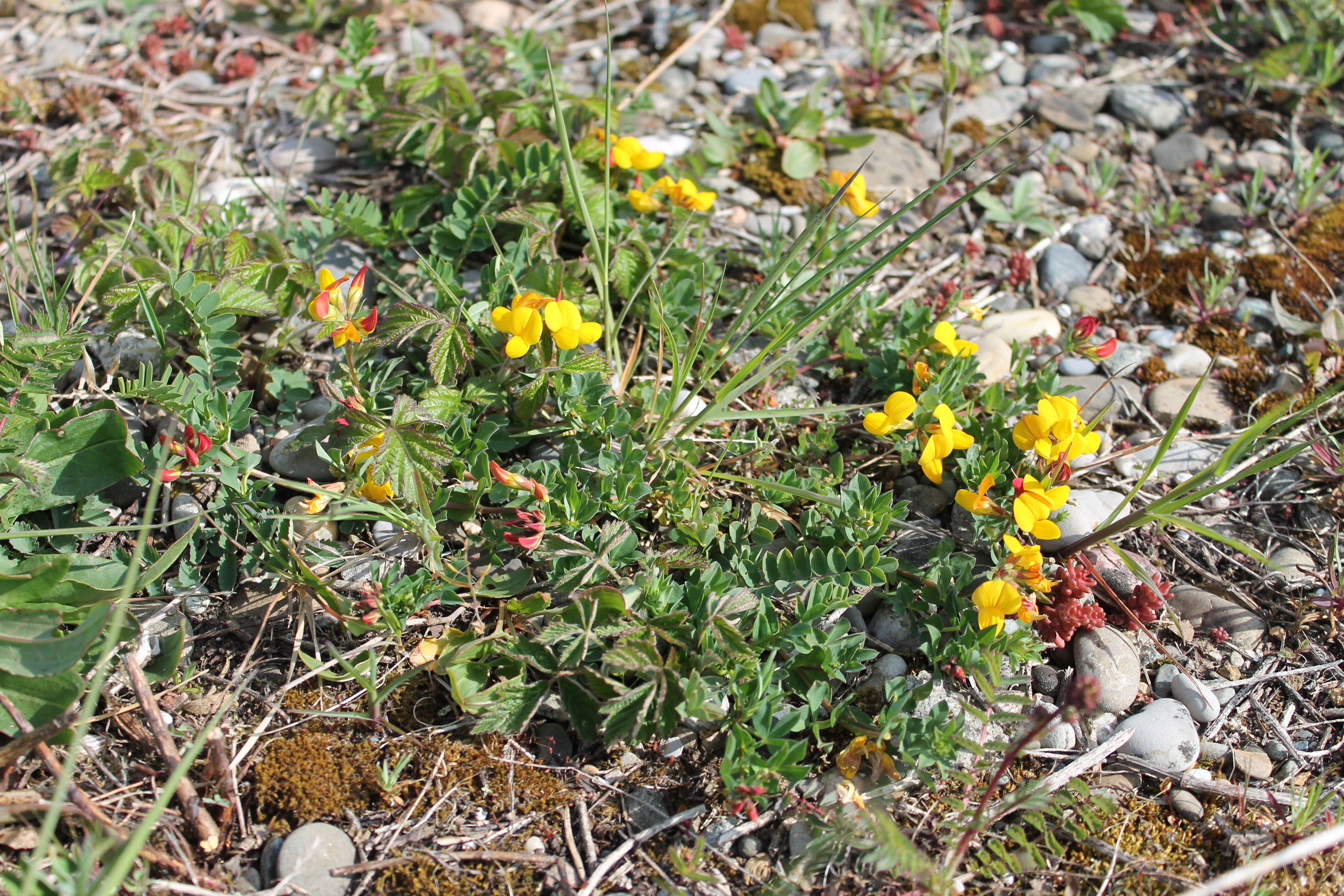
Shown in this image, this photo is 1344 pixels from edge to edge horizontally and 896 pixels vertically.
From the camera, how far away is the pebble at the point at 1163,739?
255 centimetres

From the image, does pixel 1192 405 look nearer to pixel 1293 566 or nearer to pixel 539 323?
pixel 1293 566

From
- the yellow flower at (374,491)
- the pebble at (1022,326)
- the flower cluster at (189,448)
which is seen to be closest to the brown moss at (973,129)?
the pebble at (1022,326)

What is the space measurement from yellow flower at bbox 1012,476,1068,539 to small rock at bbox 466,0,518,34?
12.0 ft

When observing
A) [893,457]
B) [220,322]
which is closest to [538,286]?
[220,322]

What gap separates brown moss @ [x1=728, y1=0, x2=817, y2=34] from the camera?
4.97 metres

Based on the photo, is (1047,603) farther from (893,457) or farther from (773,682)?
(773,682)

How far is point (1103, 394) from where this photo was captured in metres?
3.44

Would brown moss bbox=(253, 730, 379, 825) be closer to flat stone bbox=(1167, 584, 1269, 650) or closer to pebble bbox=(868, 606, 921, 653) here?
pebble bbox=(868, 606, 921, 653)

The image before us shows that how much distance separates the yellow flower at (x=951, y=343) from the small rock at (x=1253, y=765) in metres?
1.40

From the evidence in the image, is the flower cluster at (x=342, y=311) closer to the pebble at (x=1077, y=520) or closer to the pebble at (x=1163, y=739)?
the pebble at (x=1077, y=520)

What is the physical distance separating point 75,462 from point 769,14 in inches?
158

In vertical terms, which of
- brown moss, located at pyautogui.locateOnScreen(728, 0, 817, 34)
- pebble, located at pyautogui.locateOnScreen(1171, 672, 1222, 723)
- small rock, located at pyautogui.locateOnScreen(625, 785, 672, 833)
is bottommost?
pebble, located at pyautogui.locateOnScreen(1171, 672, 1222, 723)

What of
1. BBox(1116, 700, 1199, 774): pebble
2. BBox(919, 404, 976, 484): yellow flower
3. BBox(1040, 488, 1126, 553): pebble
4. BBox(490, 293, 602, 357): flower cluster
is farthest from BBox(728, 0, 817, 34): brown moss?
BBox(1116, 700, 1199, 774): pebble

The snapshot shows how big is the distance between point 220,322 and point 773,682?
2.00 m
